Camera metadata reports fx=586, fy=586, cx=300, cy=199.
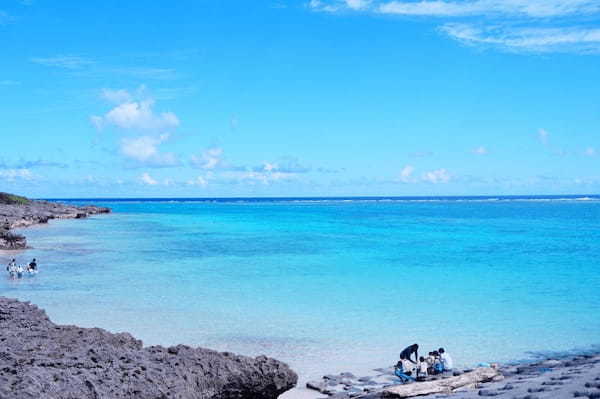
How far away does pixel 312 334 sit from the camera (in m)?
15.3

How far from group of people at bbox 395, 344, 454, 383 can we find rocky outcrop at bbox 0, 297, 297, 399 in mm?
3380

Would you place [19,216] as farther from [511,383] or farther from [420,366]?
[511,383]

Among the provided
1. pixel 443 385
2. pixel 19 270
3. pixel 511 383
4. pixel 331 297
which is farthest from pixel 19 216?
pixel 511 383

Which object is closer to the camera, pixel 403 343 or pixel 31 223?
pixel 403 343

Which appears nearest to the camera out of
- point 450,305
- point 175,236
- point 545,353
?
point 545,353

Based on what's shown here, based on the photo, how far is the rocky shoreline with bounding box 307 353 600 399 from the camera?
363 inches

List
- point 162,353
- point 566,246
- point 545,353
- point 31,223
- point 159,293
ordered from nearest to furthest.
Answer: point 162,353, point 545,353, point 159,293, point 566,246, point 31,223

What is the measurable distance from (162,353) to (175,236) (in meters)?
42.1

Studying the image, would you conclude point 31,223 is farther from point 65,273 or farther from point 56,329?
point 56,329

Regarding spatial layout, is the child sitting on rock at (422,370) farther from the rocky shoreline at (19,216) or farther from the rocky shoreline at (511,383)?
the rocky shoreline at (19,216)

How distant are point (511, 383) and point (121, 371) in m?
6.83

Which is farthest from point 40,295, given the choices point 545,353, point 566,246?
point 566,246

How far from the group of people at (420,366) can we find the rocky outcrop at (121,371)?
133 inches

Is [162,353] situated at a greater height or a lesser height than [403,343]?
greater
